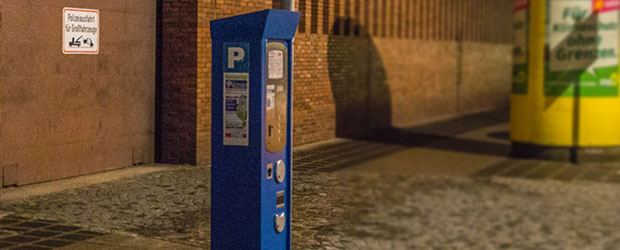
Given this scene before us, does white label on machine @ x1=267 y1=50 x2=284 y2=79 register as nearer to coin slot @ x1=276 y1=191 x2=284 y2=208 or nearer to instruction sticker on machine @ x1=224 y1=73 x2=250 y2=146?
instruction sticker on machine @ x1=224 y1=73 x2=250 y2=146

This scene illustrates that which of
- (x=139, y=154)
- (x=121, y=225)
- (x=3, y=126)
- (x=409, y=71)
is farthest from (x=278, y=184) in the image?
(x=409, y=71)

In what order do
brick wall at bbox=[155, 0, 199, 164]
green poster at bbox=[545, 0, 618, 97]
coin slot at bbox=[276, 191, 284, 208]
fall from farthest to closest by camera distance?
green poster at bbox=[545, 0, 618, 97] < brick wall at bbox=[155, 0, 199, 164] < coin slot at bbox=[276, 191, 284, 208]

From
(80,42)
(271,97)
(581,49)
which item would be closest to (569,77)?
(581,49)

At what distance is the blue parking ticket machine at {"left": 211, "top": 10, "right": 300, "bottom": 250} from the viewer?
230 inches

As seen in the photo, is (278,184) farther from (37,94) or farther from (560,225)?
(37,94)

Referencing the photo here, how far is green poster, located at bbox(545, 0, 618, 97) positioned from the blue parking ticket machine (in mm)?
6990

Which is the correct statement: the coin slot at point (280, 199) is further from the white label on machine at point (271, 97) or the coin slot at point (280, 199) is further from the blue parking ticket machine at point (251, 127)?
the white label on machine at point (271, 97)

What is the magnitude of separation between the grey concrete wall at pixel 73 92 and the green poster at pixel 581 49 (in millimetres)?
5426

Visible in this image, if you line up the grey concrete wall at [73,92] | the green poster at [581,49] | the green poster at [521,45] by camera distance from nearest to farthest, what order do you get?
1. the grey concrete wall at [73,92]
2. the green poster at [581,49]
3. the green poster at [521,45]

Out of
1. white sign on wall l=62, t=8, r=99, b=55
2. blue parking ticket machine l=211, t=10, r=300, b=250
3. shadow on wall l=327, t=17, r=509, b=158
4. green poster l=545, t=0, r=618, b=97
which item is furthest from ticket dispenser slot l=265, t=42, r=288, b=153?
shadow on wall l=327, t=17, r=509, b=158

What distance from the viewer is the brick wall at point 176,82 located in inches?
459

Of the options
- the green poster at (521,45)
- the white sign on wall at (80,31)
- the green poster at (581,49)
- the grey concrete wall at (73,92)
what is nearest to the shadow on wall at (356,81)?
the green poster at (521,45)

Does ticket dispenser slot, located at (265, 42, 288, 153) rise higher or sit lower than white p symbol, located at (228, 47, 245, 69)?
lower

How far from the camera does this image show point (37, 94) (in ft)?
33.1
